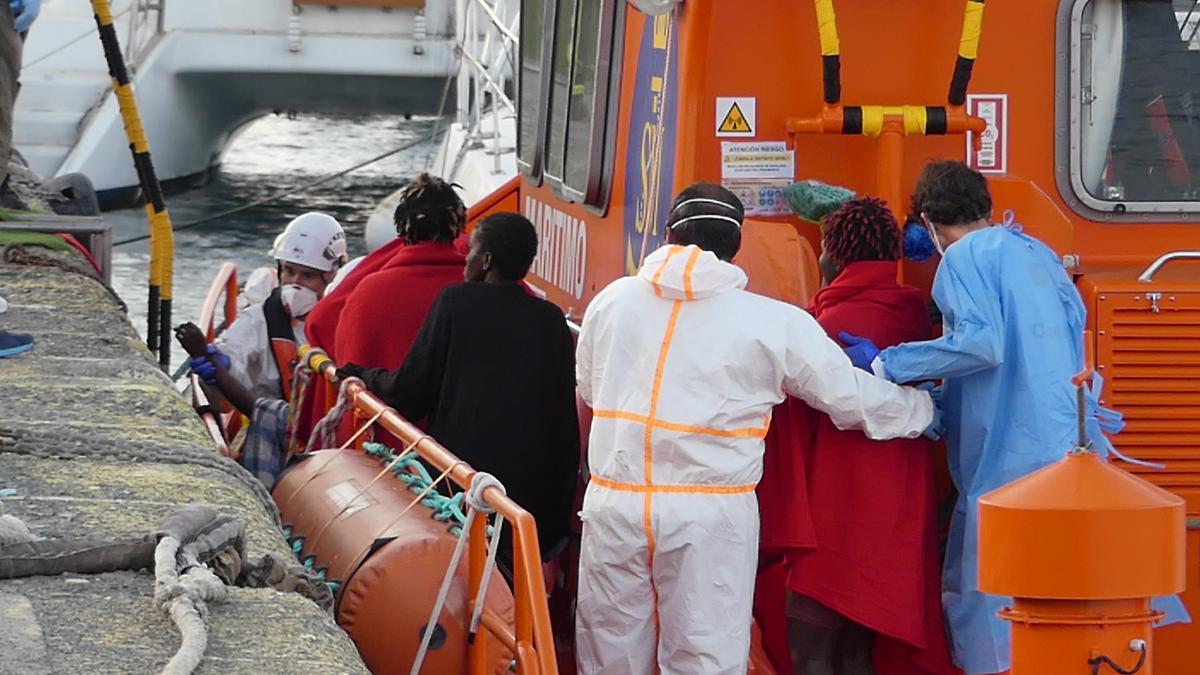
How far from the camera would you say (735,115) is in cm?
539

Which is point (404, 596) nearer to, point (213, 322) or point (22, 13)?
point (22, 13)

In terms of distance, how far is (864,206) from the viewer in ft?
16.4

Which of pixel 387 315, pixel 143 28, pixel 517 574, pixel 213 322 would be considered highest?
A: pixel 143 28

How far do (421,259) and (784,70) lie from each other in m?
1.50

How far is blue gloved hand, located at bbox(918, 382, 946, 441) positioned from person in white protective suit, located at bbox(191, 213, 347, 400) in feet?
9.51

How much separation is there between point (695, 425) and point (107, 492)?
4.65ft

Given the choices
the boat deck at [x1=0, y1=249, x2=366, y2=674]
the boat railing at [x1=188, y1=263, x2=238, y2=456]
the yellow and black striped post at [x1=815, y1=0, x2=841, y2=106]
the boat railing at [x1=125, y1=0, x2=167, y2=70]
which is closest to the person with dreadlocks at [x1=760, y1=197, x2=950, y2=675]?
the yellow and black striped post at [x1=815, y1=0, x2=841, y2=106]

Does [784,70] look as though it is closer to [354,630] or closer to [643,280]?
[643,280]

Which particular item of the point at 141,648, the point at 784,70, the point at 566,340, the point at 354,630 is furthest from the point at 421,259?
the point at 141,648

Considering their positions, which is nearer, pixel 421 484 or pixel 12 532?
pixel 12 532

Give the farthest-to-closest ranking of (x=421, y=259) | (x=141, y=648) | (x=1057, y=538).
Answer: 1. (x=421, y=259)
2. (x=1057, y=538)
3. (x=141, y=648)

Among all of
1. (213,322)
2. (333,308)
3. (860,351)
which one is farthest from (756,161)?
(213,322)

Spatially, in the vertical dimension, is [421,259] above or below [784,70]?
below

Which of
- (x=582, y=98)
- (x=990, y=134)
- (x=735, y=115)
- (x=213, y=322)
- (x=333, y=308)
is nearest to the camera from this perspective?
(x=735, y=115)
